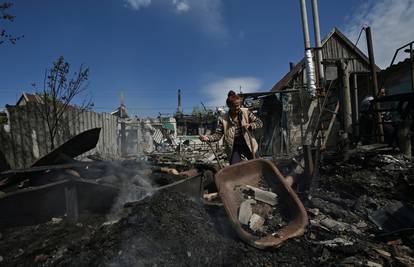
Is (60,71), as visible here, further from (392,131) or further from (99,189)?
(392,131)

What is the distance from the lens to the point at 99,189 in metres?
3.37

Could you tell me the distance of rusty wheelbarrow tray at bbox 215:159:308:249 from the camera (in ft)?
8.39

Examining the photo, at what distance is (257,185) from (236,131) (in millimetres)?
1278

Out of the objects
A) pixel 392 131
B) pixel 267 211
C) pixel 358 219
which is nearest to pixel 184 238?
pixel 267 211

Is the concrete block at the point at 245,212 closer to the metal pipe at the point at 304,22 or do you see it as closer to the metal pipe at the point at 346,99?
the metal pipe at the point at 346,99

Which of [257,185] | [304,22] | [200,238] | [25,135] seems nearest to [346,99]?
[257,185]

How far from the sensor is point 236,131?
454cm

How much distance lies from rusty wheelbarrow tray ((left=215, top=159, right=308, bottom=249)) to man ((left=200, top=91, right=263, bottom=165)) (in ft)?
3.03

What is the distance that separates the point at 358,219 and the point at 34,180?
482 centimetres

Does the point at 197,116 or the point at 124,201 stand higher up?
the point at 197,116

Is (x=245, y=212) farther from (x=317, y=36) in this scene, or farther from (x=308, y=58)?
(x=317, y=36)

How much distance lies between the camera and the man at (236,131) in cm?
447

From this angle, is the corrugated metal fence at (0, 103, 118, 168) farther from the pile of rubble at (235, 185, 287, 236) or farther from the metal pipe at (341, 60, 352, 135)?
the metal pipe at (341, 60, 352, 135)

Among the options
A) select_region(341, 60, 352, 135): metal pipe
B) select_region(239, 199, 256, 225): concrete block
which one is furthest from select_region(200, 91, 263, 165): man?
select_region(341, 60, 352, 135): metal pipe
